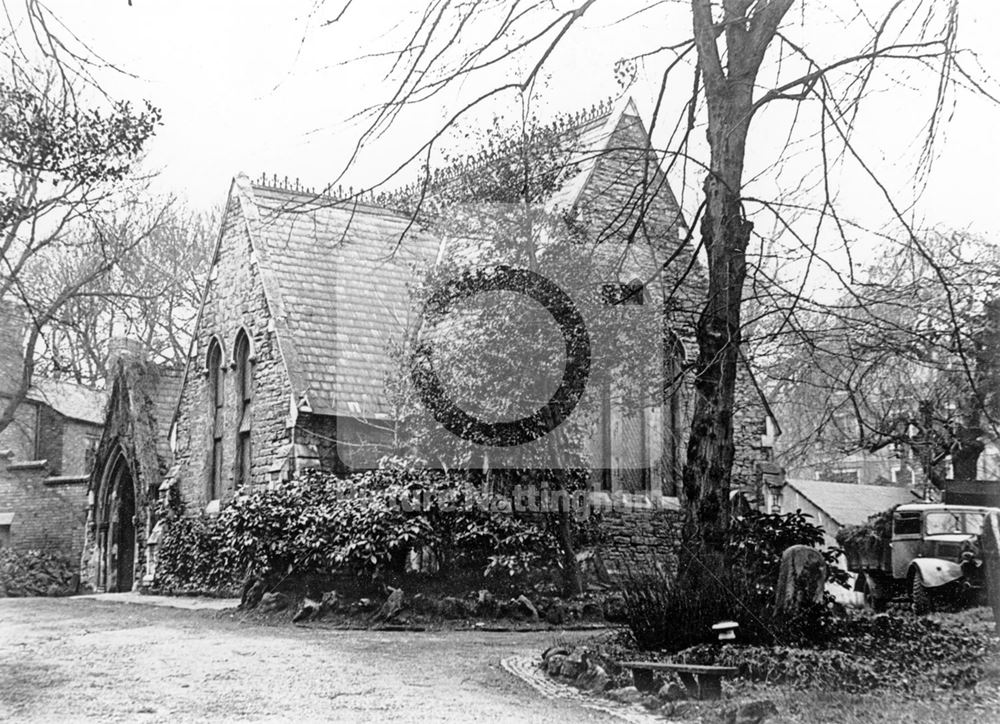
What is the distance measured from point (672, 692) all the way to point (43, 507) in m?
27.0

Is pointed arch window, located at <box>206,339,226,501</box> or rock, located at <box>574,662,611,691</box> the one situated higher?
pointed arch window, located at <box>206,339,226,501</box>

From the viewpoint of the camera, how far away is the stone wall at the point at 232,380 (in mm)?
20312

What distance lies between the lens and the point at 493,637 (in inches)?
534

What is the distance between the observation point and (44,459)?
34.3 meters

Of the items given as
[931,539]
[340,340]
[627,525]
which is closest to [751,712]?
[627,525]

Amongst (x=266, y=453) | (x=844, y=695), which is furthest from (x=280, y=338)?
(x=844, y=695)

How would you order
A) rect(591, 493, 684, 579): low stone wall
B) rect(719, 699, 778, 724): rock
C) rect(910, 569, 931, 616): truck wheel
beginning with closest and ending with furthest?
rect(719, 699, 778, 724): rock < rect(910, 569, 931, 616): truck wheel < rect(591, 493, 684, 579): low stone wall

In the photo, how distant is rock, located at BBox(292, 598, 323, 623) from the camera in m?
14.8

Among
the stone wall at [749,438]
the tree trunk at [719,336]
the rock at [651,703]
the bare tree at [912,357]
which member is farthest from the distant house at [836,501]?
the rock at [651,703]

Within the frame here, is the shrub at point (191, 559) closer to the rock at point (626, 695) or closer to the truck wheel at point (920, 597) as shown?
the truck wheel at point (920, 597)

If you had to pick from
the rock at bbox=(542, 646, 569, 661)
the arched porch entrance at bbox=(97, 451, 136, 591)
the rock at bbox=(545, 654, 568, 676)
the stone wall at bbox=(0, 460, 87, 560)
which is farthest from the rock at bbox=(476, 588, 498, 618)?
the stone wall at bbox=(0, 460, 87, 560)

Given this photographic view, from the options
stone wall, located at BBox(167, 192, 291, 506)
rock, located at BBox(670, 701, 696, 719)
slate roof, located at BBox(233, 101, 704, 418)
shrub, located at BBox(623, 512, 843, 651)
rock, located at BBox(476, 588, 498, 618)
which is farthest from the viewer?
stone wall, located at BBox(167, 192, 291, 506)

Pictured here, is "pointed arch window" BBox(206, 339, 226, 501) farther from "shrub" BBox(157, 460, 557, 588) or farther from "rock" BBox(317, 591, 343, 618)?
"rock" BBox(317, 591, 343, 618)

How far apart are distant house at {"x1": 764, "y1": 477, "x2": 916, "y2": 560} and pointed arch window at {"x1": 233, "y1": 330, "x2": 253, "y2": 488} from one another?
65.6 feet
